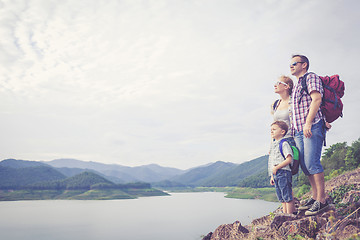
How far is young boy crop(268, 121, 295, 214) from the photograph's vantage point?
4.39m

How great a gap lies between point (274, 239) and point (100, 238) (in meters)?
34.6

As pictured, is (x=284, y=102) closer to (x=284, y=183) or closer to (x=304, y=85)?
(x=304, y=85)

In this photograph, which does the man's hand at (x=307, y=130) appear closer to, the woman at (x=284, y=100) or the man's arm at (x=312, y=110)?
the man's arm at (x=312, y=110)

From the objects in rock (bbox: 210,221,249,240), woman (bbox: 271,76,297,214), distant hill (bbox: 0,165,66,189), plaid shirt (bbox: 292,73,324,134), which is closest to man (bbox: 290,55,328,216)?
plaid shirt (bbox: 292,73,324,134)

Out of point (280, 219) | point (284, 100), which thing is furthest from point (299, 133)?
point (280, 219)

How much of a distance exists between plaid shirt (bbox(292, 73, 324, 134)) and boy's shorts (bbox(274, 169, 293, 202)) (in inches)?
29.6

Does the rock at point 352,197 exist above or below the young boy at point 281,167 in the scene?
below

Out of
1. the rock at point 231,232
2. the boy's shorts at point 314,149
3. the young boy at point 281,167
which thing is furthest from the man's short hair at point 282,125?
the rock at point 231,232

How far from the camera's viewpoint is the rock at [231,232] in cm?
468

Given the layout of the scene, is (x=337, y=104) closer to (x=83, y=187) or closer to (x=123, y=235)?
(x=123, y=235)

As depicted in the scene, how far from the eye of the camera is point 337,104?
4.25 m

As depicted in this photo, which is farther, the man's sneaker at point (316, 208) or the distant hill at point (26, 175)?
the distant hill at point (26, 175)

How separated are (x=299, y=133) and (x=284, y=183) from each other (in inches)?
33.8

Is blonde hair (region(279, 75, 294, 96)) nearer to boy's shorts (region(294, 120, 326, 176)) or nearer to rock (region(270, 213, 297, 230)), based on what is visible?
boy's shorts (region(294, 120, 326, 176))
